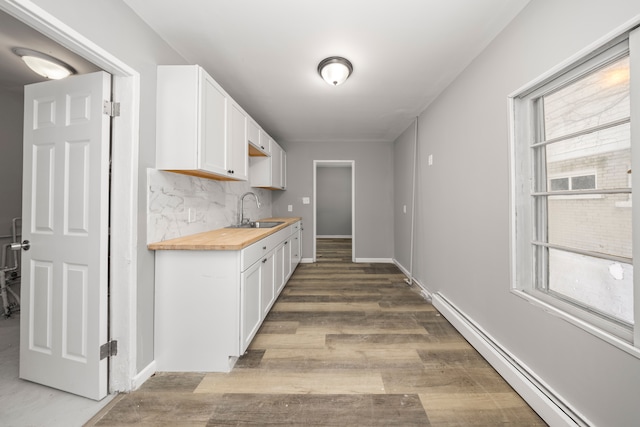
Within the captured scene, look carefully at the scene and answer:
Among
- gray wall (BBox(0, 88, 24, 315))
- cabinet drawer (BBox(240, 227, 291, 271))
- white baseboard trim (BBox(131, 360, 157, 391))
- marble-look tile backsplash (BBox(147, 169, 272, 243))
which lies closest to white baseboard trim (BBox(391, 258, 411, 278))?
cabinet drawer (BBox(240, 227, 291, 271))

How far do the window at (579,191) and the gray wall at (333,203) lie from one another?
657 cm

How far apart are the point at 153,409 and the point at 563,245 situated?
2.52 metres

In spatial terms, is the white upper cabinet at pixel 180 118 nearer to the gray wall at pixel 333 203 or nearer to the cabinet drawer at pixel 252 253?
the cabinet drawer at pixel 252 253

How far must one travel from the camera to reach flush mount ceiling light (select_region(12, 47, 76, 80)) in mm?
1858

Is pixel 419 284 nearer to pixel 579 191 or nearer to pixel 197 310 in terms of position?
pixel 579 191

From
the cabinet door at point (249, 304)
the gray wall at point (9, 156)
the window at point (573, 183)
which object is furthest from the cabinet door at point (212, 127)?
the gray wall at point (9, 156)

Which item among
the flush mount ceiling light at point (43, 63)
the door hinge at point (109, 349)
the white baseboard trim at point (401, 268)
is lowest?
the white baseboard trim at point (401, 268)

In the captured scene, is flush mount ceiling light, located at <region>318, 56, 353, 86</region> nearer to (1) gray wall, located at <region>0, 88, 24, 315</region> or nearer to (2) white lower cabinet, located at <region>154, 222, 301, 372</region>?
(2) white lower cabinet, located at <region>154, 222, 301, 372</region>

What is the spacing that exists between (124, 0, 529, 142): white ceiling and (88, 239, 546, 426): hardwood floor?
239cm

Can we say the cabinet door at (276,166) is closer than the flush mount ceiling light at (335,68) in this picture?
No

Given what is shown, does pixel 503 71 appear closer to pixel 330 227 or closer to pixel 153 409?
pixel 153 409

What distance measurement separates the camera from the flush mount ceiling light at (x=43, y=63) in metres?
1.86

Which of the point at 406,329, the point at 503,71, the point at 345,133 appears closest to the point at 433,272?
the point at 406,329

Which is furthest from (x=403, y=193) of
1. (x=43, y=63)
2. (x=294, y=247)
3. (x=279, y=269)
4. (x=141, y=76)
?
(x=43, y=63)
